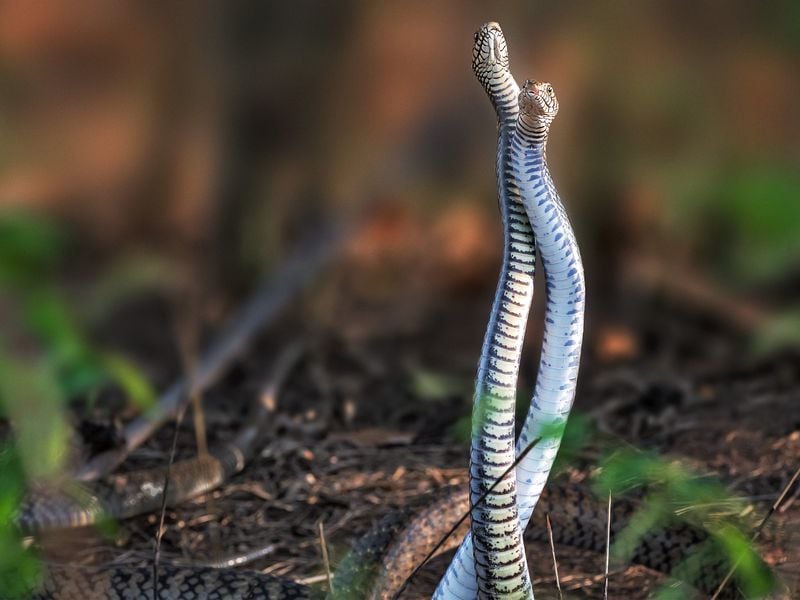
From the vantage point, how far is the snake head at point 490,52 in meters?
2.25

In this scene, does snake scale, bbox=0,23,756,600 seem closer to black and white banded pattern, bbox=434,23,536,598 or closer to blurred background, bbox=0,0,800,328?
black and white banded pattern, bbox=434,23,536,598

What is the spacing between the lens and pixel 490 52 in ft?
7.39

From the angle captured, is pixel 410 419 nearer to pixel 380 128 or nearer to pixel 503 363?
pixel 380 128

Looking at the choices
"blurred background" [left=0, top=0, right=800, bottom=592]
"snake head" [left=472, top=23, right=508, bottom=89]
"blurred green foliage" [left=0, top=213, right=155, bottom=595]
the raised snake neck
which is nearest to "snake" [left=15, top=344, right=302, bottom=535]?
the raised snake neck

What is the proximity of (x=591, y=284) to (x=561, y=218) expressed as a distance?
533 cm

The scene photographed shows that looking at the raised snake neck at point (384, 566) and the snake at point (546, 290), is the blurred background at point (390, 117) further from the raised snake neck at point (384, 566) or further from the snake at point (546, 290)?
the snake at point (546, 290)

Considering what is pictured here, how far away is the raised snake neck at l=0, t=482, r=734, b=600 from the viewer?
330cm

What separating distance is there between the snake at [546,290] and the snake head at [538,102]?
0.14ft

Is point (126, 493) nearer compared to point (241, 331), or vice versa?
point (126, 493)

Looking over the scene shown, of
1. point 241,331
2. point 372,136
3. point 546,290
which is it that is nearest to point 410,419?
point 241,331

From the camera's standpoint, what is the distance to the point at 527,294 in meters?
2.38

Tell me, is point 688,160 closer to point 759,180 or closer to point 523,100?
point 523,100

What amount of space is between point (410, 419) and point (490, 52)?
10.9 feet

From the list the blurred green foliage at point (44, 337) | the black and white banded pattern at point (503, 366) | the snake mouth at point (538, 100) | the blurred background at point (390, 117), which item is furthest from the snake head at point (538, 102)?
the blurred background at point (390, 117)
